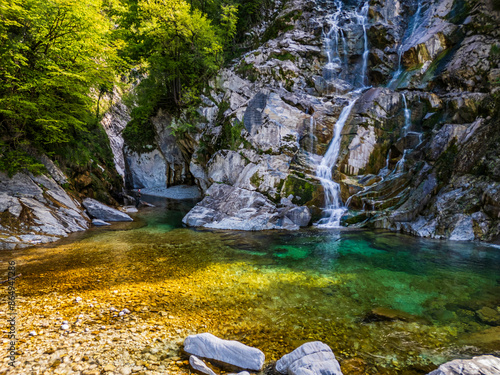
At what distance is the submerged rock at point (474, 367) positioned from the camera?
260cm

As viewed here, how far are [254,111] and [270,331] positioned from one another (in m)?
14.3

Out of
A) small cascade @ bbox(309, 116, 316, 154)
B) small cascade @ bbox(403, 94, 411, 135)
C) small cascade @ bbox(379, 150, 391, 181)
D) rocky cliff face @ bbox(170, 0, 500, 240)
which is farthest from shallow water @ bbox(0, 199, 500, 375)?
small cascade @ bbox(403, 94, 411, 135)

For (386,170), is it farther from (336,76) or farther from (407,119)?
(336,76)

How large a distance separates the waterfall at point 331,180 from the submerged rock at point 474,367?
10.3 meters

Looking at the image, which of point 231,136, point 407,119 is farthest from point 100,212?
point 407,119

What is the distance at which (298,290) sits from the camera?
5715 mm

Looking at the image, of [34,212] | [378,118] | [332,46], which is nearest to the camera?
[34,212]

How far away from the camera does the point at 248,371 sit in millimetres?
3219

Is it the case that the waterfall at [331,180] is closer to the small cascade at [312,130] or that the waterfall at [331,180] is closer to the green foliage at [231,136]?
the small cascade at [312,130]

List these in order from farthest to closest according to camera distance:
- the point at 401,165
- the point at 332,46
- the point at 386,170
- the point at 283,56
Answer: the point at 332,46, the point at 283,56, the point at 386,170, the point at 401,165

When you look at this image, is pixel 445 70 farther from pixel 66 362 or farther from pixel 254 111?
pixel 66 362

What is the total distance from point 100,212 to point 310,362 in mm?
13242

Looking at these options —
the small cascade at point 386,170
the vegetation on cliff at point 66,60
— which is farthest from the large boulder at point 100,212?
the small cascade at point 386,170

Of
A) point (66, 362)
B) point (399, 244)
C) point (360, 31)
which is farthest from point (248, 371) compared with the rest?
point (360, 31)
